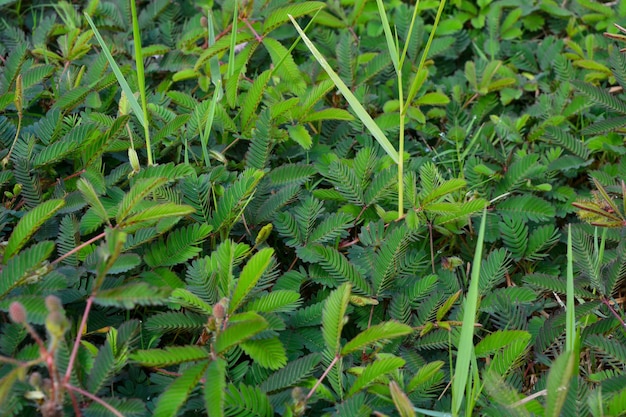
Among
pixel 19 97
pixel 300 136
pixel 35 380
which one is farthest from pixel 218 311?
pixel 19 97

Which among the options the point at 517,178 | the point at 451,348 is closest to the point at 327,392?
the point at 451,348

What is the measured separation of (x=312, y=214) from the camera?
78.8 inches

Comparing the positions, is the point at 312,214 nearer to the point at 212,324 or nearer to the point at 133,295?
the point at 212,324

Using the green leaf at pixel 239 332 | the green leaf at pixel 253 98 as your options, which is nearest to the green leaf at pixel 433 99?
the green leaf at pixel 253 98

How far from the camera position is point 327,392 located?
1.60m

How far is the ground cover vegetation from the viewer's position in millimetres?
1548

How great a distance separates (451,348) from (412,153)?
Result: 0.82 meters

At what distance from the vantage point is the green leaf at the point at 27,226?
1.64m

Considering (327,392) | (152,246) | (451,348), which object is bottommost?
(451,348)

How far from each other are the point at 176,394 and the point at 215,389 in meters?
0.08

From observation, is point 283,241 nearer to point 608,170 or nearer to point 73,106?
point 73,106

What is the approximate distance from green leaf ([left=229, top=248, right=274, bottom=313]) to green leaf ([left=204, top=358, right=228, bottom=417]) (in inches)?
6.7

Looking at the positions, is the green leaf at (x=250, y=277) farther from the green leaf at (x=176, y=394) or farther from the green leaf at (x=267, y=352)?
the green leaf at (x=176, y=394)

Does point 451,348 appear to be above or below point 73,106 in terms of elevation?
below
